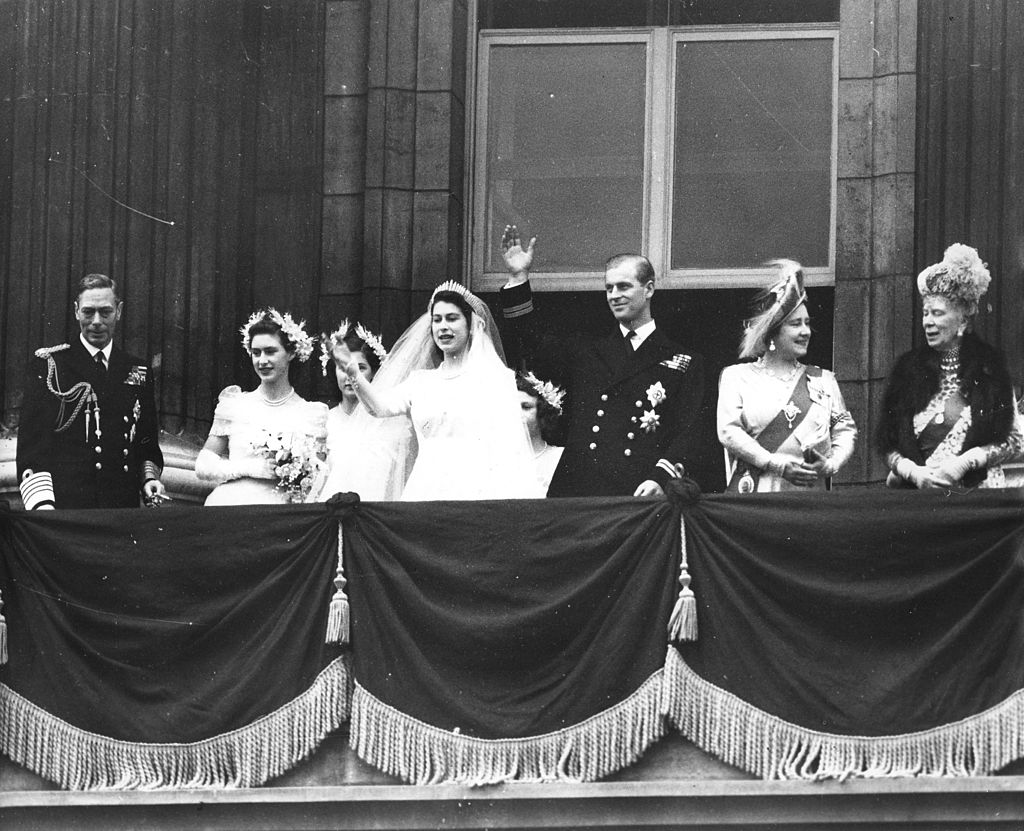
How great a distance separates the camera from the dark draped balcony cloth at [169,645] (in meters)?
14.7

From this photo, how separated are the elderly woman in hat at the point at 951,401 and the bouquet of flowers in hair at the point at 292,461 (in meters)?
2.87

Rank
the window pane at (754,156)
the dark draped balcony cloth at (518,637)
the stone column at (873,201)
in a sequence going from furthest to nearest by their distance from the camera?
the window pane at (754,156)
the stone column at (873,201)
the dark draped balcony cloth at (518,637)

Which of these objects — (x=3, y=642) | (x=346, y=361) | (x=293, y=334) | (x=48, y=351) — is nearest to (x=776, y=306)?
(x=346, y=361)

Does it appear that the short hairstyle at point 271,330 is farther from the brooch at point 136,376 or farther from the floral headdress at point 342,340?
the brooch at point 136,376

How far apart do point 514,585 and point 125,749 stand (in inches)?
77.1

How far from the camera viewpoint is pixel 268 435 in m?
15.9

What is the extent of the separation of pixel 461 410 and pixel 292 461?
892 mm

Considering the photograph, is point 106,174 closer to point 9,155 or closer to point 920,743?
point 9,155

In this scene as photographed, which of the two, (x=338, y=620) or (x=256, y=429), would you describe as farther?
(x=256, y=429)

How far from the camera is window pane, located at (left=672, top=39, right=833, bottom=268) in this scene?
61.3 ft

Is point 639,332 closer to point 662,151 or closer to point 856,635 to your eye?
point 856,635

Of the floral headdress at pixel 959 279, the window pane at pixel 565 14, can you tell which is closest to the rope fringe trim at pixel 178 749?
the floral headdress at pixel 959 279

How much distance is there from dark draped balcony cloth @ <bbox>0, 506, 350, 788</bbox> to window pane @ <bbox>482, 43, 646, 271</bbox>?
446cm

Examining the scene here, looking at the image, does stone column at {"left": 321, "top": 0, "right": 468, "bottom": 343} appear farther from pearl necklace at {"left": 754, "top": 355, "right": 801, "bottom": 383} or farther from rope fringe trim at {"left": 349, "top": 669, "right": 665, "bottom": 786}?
rope fringe trim at {"left": 349, "top": 669, "right": 665, "bottom": 786}
